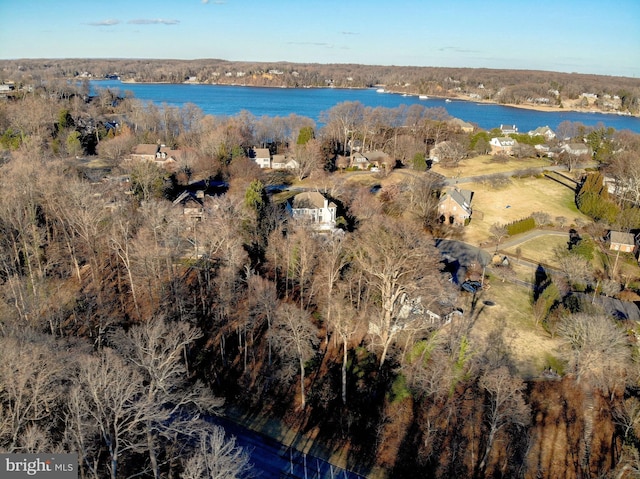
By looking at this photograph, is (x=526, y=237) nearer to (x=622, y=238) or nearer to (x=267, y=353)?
(x=622, y=238)

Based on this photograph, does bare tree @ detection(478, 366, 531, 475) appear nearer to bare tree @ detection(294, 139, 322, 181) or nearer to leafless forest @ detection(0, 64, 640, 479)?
leafless forest @ detection(0, 64, 640, 479)

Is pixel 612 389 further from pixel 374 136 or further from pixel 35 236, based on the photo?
pixel 374 136

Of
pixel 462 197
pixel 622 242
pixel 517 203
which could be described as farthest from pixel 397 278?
pixel 517 203

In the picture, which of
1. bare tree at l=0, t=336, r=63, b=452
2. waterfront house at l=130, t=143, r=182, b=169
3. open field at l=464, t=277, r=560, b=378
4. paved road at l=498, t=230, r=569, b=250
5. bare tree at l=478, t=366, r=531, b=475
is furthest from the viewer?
waterfront house at l=130, t=143, r=182, b=169

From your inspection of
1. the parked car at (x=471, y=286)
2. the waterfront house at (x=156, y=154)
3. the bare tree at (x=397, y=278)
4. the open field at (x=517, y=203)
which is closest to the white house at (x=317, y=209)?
the parked car at (x=471, y=286)

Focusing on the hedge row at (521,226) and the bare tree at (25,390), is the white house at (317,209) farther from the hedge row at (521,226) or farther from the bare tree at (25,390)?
the bare tree at (25,390)

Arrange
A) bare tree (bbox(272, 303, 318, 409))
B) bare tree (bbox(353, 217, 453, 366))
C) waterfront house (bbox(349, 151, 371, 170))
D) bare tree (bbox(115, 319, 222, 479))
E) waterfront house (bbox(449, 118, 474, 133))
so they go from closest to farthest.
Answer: bare tree (bbox(115, 319, 222, 479)) → bare tree (bbox(272, 303, 318, 409)) → bare tree (bbox(353, 217, 453, 366)) → waterfront house (bbox(349, 151, 371, 170)) → waterfront house (bbox(449, 118, 474, 133))

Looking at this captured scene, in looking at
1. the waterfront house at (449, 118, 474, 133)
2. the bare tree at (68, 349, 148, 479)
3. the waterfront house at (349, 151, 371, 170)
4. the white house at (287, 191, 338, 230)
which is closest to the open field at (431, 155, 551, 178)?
the waterfront house at (349, 151, 371, 170)
